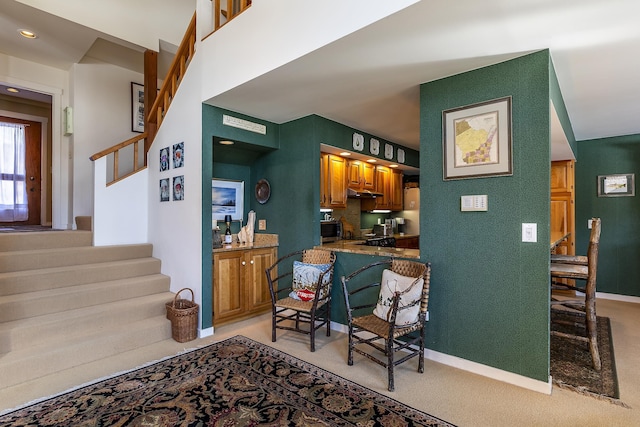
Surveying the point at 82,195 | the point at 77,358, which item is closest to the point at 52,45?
the point at 82,195

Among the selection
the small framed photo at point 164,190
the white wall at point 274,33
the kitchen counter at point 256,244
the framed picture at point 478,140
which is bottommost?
the kitchen counter at point 256,244

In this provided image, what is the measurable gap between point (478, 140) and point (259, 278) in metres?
2.83

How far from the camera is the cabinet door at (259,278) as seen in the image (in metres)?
3.80

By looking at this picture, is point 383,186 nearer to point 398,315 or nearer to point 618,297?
point 398,315

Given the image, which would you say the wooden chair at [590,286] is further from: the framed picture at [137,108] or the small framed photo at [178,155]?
the framed picture at [137,108]

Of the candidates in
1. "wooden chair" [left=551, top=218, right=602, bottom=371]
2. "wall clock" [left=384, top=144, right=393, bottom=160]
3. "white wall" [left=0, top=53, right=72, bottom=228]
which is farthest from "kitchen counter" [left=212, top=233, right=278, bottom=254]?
"wooden chair" [left=551, top=218, right=602, bottom=371]

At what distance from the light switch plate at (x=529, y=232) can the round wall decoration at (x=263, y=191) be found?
9.47 ft

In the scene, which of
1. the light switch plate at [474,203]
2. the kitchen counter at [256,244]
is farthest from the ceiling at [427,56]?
the kitchen counter at [256,244]

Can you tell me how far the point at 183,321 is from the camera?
3.06 metres

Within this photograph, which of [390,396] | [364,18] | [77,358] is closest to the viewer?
[364,18]

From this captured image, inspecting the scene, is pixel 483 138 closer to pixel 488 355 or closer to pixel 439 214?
pixel 439 214

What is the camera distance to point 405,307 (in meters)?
2.37

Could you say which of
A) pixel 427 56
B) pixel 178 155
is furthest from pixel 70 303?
pixel 427 56

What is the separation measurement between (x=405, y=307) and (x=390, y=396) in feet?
2.01
